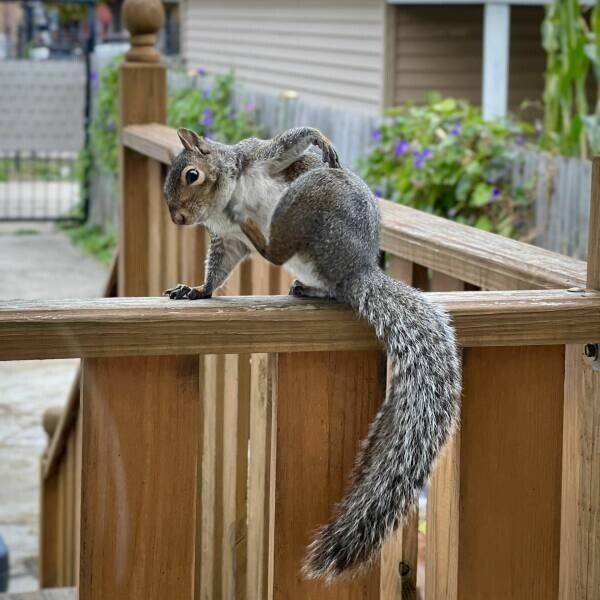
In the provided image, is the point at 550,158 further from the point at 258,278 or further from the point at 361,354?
the point at 361,354

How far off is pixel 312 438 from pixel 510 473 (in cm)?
24

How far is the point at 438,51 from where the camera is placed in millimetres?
9375

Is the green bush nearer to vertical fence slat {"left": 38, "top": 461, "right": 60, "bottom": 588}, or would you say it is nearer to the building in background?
vertical fence slat {"left": 38, "top": 461, "right": 60, "bottom": 588}

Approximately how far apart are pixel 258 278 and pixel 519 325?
101 cm

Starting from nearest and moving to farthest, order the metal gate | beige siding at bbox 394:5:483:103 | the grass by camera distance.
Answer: beige siding at bbox 394:5:483:103
the grass
the metal gate

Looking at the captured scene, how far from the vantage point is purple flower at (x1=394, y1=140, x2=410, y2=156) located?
5.55m

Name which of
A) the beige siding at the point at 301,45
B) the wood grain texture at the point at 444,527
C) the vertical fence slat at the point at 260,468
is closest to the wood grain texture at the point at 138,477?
the wood grain texture at the point at 444,527

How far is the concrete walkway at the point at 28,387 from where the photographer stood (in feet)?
16.6

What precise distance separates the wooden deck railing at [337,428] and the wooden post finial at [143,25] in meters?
1.63

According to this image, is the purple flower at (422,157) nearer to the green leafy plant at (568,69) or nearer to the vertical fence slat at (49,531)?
the green leafy plant at (568,69)

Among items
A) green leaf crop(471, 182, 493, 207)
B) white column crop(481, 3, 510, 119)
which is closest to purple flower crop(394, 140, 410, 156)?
green leaf crop(471, 182, 493, 207)

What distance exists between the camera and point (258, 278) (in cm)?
232

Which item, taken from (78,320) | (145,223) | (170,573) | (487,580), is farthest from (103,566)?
(145,223)

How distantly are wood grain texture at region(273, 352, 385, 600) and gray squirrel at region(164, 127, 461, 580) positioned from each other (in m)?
0.05
